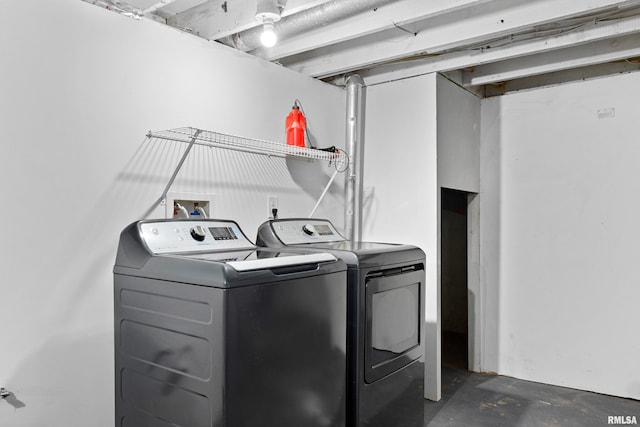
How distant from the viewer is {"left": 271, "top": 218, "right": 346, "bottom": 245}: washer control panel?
2.62 metres

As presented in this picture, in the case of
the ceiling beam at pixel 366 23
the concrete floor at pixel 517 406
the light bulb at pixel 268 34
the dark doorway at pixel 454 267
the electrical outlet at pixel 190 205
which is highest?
the ceiling beam at pixel 366 23

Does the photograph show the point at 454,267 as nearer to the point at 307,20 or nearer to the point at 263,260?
the point at 307,20

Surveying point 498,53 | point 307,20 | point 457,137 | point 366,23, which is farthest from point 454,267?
point 307,20

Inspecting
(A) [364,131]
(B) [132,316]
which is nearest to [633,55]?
(A) [364,131]

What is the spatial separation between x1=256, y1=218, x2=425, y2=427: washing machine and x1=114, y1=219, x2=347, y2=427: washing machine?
11cm

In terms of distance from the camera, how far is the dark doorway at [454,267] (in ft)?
17.0

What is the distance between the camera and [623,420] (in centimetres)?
291

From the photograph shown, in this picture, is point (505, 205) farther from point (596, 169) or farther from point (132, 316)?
point (132, 316)

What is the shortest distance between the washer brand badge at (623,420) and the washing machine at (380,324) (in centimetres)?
132

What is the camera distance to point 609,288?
3.35 meters

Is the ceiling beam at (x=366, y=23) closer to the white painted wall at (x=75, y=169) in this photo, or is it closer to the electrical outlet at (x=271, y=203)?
the white painted wall at (x=75, y=169)

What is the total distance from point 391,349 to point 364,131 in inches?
75.6

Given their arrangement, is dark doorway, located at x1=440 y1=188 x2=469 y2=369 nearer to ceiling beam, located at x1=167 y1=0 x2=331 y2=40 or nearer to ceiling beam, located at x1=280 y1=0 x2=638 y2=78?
ceiling beam, located at x1=280 y1=0 x2=638 y2=78

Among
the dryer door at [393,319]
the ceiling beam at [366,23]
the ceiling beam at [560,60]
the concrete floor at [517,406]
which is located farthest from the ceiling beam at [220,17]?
the concrete floor at [517,406]
